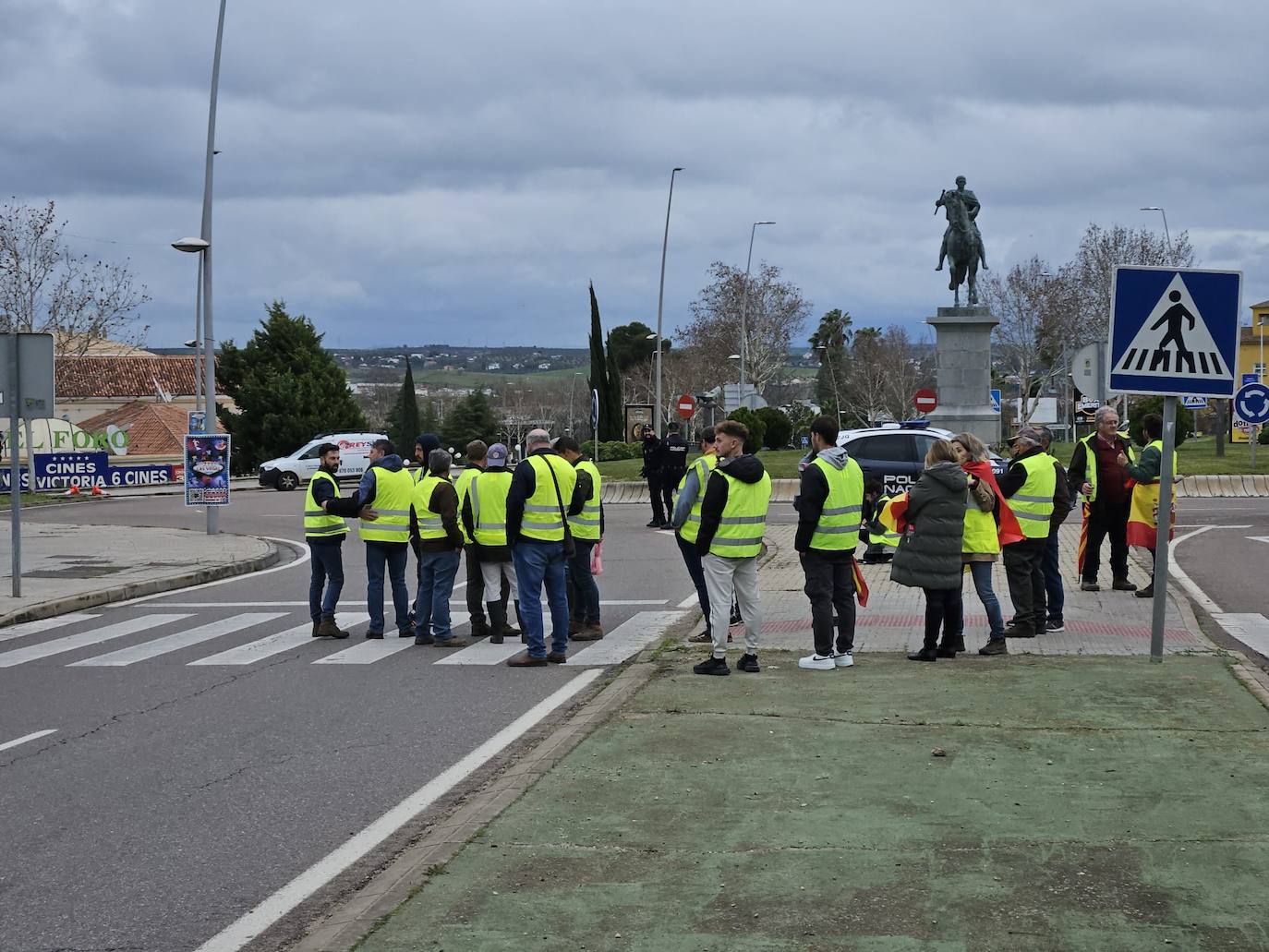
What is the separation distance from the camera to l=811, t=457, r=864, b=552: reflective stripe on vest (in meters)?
10.2

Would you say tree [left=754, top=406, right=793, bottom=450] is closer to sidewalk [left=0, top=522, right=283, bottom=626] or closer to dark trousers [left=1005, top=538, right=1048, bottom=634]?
sidewalk [left=0, top=522, right=283, bottom=626]

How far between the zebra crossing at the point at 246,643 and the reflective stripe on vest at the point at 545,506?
1.10 m

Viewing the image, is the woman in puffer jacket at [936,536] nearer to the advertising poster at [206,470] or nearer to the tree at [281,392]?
the advertising poster at [206,470]

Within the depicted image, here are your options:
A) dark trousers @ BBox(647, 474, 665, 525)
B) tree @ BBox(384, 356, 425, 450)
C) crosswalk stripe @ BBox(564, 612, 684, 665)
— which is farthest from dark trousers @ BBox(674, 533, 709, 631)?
tree @ BBox(384, 356, 425, 450)

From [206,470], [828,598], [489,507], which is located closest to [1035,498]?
[828,598]

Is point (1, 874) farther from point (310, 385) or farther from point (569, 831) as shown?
point (310, 385)

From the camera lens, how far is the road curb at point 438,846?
495 cm

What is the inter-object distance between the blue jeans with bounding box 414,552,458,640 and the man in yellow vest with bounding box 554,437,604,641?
1.02 meters

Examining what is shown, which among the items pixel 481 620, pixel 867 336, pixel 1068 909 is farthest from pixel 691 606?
pixel 867 336

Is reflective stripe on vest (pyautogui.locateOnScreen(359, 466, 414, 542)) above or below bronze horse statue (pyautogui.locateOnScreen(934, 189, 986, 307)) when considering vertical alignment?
below

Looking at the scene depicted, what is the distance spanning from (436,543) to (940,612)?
14.2 ft

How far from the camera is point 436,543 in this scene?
12523 mm

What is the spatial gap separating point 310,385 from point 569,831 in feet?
198

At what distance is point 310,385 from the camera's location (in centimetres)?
6462
